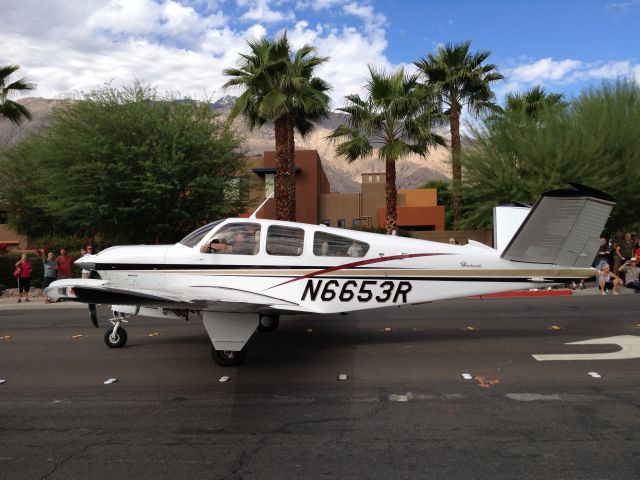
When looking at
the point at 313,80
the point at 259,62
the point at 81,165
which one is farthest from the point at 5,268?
the point at 313,80

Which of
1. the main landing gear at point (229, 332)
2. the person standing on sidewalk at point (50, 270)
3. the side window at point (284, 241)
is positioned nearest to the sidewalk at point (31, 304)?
the person standing on sidewalk at point (50, 270)

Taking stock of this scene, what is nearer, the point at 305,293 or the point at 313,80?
the point at 305,293

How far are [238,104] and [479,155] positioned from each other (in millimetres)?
11800

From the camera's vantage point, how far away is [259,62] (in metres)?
22.1

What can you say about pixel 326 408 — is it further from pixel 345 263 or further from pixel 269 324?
pixel 269 324

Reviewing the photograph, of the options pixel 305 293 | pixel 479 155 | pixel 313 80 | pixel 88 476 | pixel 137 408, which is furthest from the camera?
pixel 479 155

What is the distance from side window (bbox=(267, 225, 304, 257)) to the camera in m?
8.17

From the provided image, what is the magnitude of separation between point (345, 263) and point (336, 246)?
0.32 meters

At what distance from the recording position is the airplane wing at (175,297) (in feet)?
21.4

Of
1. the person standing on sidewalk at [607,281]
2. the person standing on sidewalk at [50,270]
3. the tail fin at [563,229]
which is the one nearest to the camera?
the tail fin at [563,229]

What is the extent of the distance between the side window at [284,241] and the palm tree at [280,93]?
46.5ft

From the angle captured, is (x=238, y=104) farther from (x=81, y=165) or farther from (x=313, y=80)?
(x=81, y=165)

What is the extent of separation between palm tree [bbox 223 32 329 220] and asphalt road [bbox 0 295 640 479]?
45.1 feet

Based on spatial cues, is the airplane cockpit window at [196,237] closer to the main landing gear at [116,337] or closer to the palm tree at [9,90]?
the main landing gear at [116,337]
